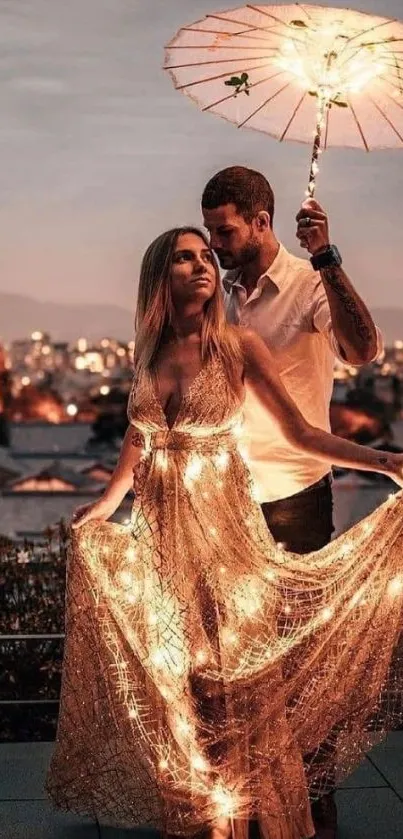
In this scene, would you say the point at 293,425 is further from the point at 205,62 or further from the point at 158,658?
the point at 205,62

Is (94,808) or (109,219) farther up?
(109,219)

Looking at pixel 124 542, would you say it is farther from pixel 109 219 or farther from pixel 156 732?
pixel 109 219

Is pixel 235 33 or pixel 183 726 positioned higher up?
pixel 235 33

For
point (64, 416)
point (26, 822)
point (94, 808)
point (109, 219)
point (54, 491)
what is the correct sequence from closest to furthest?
point (94, 808) < point (26, 822) < point (109, 219) < point (54, 491) < point (64, 416)

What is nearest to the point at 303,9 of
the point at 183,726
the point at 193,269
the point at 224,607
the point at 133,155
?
the point at 193,269

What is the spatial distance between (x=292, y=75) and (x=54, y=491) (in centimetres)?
6413

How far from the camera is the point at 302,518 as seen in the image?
168 inches

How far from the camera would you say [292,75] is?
4477mm

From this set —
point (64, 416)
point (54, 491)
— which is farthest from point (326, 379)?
point (64, 416)

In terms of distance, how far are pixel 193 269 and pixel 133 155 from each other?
1023cm

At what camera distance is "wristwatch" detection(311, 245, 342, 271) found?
3.85 m

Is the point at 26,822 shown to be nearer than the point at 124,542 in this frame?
No

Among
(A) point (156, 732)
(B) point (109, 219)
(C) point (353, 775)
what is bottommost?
(C) point (353, 775)

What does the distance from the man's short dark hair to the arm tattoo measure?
32 centimetres
